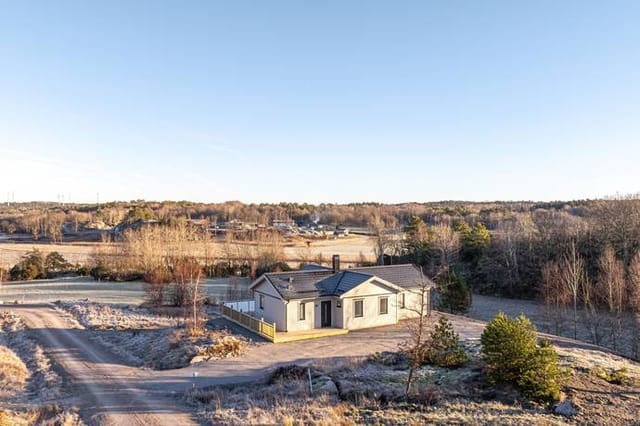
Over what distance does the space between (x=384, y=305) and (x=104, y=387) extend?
13.8m

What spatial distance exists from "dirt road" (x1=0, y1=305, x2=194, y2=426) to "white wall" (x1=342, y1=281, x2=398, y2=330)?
32.5ft

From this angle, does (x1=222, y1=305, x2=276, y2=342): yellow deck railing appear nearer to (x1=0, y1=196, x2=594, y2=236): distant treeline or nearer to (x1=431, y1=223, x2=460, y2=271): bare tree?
(x1=431, y1=223, x2=460, y2=271): bare tree

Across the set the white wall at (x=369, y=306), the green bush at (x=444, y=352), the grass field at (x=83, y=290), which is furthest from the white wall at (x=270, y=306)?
the grass field at (x=83, y=290)

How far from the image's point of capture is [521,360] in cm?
1270

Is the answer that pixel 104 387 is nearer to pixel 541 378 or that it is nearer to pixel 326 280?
pixel 326 280

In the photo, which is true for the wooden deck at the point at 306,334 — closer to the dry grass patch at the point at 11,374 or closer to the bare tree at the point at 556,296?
the dry grass patch at the point at 11,374

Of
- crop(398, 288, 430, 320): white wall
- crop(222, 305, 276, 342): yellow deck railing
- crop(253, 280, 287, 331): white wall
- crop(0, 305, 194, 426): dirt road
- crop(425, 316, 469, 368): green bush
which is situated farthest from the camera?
crop(398, 288, 430, 320): white wall

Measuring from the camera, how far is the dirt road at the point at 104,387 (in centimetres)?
1133

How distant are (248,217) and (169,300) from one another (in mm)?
81348

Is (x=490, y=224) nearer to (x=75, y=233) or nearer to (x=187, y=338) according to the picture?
(x=187, y=338)

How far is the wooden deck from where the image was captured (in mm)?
19812

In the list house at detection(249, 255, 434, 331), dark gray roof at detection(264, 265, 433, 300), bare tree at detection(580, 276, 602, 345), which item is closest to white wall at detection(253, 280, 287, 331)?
house at detection(249, 255, 434, 331)

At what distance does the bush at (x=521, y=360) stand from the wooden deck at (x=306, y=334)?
349 inches

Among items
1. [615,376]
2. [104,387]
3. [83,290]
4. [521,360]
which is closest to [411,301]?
[615,376]
